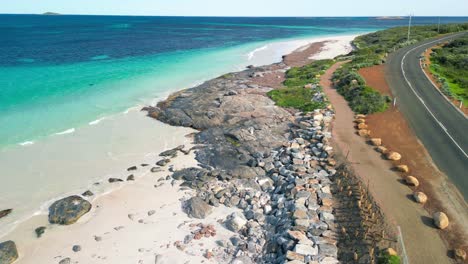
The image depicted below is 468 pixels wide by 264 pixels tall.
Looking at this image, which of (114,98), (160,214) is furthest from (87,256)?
(114,98)

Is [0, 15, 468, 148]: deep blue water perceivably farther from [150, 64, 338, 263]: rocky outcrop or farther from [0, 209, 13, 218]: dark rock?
[0, 209, 13, 218]: dark rock

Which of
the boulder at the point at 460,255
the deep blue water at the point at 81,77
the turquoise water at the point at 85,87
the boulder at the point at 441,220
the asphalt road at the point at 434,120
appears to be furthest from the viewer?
the deep blue water at the point at 81,77

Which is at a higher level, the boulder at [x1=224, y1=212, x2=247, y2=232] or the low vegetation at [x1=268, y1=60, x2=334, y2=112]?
the low vegetation at [x1=268, y1=60, x2=334, y2=112]

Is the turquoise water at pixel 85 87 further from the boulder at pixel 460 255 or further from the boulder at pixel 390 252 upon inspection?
the boulder at pixel 460 255

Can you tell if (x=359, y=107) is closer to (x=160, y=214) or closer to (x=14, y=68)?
(x=160, y=214)

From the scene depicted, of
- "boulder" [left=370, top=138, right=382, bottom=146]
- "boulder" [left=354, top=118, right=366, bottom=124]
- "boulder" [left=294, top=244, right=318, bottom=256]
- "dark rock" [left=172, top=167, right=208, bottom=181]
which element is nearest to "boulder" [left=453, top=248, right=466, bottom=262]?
"boulder" [left=294, top=244, right=318, bottom=256]

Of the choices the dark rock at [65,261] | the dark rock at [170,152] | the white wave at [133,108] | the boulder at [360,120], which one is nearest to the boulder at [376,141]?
the boulder at [360,120]

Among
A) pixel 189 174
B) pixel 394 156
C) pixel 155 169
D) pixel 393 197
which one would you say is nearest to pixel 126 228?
pixel 189 174


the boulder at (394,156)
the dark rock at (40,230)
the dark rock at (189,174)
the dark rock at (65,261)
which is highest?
the boulder at (394,156)
